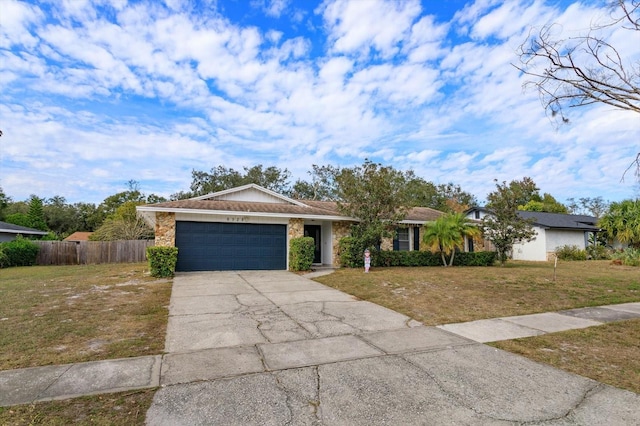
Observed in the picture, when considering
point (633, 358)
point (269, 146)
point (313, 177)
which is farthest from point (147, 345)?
point (313, 177)

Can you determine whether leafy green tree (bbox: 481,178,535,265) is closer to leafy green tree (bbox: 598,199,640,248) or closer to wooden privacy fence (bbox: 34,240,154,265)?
leafy green tree (bbox: 598,199,640,248)

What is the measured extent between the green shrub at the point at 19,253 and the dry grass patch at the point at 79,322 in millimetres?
10166

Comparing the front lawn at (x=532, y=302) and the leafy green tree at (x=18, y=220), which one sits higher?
the leafy green tree at (x=18, y=220)

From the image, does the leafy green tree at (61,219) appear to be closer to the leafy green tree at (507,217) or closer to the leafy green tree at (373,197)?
the leafy green tree at (373,197)

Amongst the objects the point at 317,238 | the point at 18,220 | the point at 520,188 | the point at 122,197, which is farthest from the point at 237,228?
the point at 18,220

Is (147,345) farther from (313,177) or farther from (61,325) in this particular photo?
(313,177)

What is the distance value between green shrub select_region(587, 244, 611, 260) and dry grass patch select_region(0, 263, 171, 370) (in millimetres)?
26264

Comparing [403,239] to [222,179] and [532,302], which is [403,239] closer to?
[532,302]

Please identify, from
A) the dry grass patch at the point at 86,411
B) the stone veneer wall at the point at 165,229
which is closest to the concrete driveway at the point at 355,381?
the dry grass patch at the point at 86,411

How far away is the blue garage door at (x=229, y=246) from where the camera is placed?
13578mm

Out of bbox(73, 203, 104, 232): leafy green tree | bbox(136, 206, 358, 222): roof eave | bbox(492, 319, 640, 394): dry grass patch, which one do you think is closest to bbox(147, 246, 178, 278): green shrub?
bbox(136, 206, 358, 222): roof eave

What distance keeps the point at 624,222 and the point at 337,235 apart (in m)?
20.0

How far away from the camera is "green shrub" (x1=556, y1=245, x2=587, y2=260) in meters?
22.0

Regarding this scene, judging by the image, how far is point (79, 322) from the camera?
5.86 metres
